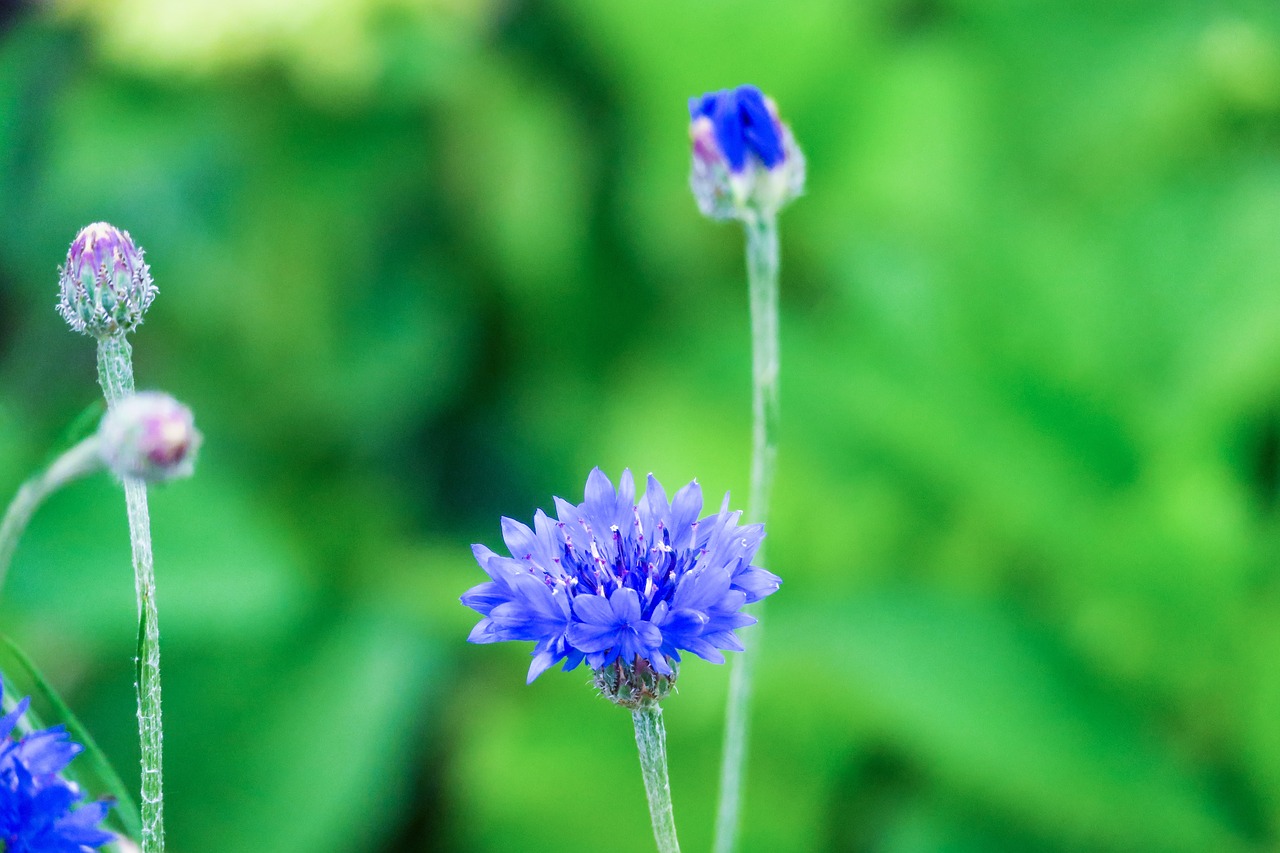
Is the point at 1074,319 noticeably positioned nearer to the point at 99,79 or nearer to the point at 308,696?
the point at 308,696

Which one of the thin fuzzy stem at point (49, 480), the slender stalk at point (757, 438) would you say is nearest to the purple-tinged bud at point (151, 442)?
the thin fuzzy stem at point (49, 480)

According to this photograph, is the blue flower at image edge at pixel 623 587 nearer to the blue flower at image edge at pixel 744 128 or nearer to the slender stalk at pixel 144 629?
the slender stalk at pixel 144 629

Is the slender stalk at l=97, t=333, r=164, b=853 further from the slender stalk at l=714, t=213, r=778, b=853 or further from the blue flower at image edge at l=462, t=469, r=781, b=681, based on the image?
the slender stalk at l=714, t=213, r=778, b=853

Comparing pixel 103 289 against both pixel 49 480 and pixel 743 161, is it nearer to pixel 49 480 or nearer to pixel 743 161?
pixel 49 480

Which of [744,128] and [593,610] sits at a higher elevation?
[744,128]

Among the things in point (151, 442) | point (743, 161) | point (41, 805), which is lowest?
point (41, 805)

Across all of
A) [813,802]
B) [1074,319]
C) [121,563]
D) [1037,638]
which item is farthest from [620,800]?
[1074,319]

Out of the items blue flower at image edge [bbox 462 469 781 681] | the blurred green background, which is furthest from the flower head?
the blurred green background

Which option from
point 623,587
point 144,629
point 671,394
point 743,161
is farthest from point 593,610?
point 671,394
